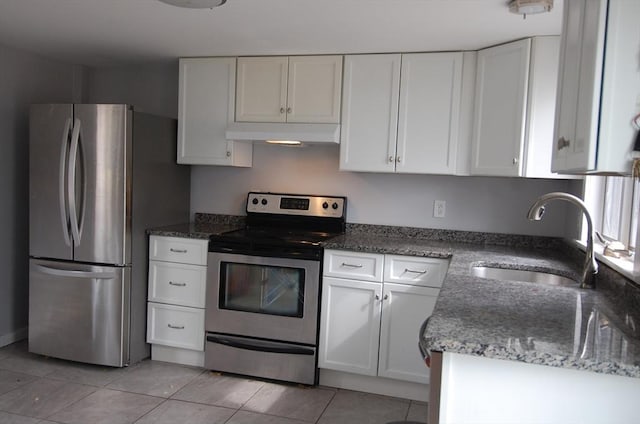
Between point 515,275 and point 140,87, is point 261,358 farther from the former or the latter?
point 140,87

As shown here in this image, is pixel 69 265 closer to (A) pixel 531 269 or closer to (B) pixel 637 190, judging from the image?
(A) pixel 531 269

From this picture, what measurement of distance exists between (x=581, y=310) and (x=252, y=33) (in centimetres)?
216

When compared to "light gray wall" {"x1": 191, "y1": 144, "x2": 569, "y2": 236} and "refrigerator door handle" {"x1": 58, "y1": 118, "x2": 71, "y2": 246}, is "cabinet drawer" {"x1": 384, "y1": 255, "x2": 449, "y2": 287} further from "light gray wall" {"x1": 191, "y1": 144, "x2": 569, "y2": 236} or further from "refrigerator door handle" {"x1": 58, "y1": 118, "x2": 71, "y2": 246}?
"refrigerator door handle" {"x1": 58, "y1": 118, "x2": 71, "y2": 246}

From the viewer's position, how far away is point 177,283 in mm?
3371

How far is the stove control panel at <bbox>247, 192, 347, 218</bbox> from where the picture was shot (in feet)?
11.7

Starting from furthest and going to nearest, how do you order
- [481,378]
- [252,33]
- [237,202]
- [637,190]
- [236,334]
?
[237,202], [236,334], [252,33], [637,190], [481,378]

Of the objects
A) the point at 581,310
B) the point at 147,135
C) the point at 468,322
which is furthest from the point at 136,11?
the point at 581,310

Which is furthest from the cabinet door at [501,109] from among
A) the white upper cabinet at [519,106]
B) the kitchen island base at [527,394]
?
the kitchen island base at [527,394]

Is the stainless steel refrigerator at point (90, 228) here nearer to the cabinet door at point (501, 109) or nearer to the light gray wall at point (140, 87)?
the light gray wall at point (140, 87)

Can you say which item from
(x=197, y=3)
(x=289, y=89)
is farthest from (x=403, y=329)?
(x=197, y=3)

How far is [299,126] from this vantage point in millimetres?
3248

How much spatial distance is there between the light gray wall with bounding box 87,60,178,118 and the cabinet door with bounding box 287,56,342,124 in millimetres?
1044

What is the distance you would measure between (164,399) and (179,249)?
3.00 feet

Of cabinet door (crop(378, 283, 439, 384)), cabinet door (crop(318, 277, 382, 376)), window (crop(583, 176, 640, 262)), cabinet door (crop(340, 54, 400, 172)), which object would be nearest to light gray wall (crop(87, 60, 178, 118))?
cabinet door (crop(340, 54, 400, 172))
